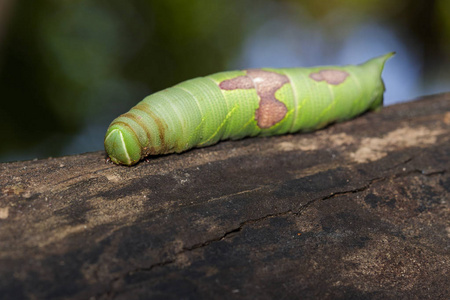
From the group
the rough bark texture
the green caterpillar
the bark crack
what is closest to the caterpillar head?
the green caterpillar

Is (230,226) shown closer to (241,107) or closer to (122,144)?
(122,144)

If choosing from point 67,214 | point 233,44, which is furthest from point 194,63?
point 67,214

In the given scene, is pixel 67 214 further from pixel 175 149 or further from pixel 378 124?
pixel 378 124

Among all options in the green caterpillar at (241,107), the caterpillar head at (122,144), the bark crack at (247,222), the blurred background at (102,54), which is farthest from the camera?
the blurred background at (102,54)

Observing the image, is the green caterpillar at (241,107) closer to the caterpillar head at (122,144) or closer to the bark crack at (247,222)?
the caterpillar head at (122,144)

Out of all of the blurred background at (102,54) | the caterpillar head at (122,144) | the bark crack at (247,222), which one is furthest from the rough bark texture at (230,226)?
the blurred background at (102,54)

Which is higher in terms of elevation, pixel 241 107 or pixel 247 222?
pixel 241 107

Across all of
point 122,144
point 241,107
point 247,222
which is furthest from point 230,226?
point 241,107
